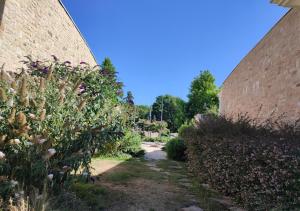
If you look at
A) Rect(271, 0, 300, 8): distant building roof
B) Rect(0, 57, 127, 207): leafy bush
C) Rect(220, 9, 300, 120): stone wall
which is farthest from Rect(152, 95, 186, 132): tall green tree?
Rect(0, 57, 127, 207): leafy bush

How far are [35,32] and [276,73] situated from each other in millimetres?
5860

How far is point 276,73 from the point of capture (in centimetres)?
552

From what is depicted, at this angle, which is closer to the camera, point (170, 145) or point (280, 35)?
point (280, 35)

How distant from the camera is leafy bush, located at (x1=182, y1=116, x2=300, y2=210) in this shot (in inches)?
104

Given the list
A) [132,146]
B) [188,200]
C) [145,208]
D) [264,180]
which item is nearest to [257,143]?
[264,180]

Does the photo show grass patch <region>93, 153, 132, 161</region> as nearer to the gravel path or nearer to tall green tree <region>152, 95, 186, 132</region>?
the gravel path

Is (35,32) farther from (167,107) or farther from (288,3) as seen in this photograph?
(167,107)

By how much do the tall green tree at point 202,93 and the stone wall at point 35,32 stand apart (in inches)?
810

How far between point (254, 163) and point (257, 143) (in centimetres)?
24

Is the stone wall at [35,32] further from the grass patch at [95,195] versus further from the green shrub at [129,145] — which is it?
the grass patch at [95,195]

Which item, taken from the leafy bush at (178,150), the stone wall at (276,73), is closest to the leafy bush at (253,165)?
the stone wall at (276,73)

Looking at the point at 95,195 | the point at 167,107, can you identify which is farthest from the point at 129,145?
the point at 167,107

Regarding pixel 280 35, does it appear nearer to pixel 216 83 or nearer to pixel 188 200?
pixel 188 200

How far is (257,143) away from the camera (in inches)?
124
